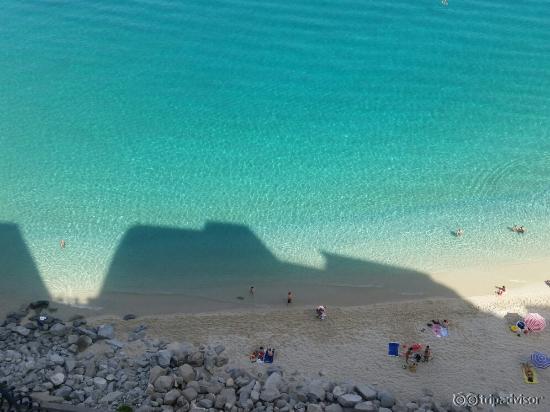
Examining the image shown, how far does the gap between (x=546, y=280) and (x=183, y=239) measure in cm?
1769

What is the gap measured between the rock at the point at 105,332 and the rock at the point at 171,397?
15.8 feet

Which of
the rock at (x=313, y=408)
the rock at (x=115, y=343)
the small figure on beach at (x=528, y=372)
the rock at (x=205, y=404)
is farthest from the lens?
the rock at (x=115, y=343)

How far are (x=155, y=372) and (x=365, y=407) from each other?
7271mm

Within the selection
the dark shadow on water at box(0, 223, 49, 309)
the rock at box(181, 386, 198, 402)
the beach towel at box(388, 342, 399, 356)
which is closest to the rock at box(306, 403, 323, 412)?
the rock at box(181, 386, 198, 402)

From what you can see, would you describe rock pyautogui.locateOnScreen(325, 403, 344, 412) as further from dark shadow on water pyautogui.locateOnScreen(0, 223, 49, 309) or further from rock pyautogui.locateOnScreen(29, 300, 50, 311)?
dark shadow on water pyautogui.locateOnScreen(0, 223, 49, 309)

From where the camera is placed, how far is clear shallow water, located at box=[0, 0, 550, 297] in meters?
28.9

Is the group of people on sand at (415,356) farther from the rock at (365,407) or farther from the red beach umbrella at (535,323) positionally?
the red beach umbrella at (535,323)

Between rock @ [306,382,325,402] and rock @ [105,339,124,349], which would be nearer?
rock @ [306,382,325,402]

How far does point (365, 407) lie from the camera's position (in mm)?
18297

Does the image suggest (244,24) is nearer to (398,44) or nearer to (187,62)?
(187,62)

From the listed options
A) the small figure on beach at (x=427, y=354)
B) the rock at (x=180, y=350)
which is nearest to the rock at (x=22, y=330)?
the rock at (x=180, y=350)

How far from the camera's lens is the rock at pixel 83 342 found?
21.3m

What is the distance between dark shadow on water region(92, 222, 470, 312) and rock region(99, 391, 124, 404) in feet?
19.5

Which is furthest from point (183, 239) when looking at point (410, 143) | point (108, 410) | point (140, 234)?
point (410, 143)
